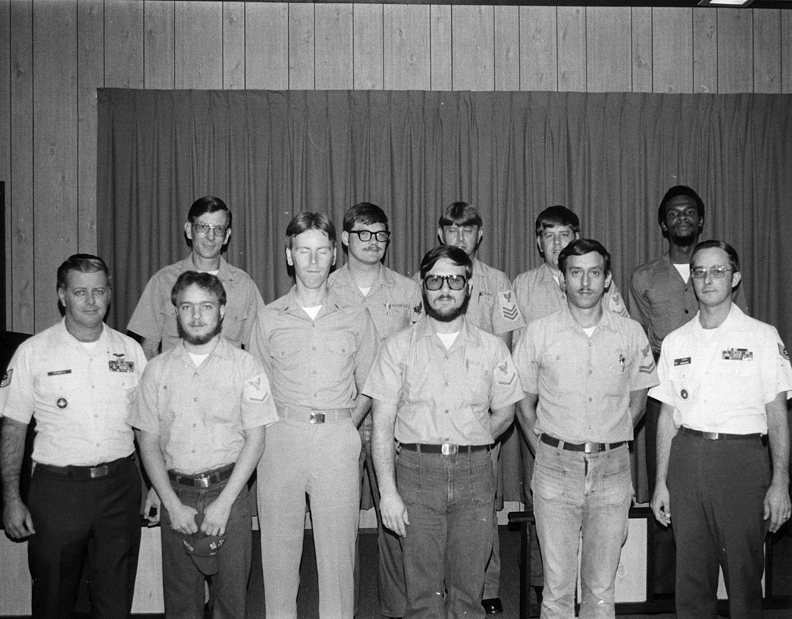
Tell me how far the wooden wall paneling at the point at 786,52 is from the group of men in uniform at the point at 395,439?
10.5 feet

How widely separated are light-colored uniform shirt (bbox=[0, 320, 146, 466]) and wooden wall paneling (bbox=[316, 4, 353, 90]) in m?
3.04

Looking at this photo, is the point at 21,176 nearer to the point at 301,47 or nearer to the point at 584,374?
the point at 301,47

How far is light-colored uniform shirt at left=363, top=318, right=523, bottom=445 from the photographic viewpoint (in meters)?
3.18

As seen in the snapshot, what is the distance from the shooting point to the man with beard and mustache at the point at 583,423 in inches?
125

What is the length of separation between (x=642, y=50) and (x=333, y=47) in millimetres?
2377

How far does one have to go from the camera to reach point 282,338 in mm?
3467

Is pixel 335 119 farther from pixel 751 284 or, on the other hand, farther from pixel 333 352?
pixel 751 284

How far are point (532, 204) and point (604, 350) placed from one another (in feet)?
8.21

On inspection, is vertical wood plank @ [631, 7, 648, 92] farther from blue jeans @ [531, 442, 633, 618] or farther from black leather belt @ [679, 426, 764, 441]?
blue jeans @ [531, 442, 633, 618]

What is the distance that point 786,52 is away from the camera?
583cm

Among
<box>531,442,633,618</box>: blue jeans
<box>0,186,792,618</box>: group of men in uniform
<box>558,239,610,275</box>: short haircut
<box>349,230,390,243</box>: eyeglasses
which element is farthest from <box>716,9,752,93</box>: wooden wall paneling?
<box>531,442,633,618</box>: blue jeans

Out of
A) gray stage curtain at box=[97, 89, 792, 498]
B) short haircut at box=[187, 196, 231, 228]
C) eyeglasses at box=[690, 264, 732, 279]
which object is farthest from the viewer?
gray stage curtain at box=[97, 89, 792, 498]

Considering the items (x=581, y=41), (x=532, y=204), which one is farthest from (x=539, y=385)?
(x=581, y=41)

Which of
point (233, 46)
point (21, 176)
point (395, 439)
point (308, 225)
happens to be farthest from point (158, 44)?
point (395, 439)
